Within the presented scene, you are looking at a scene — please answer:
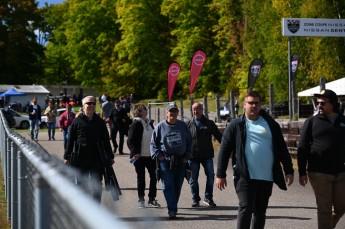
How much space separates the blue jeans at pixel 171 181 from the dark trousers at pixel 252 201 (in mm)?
3467

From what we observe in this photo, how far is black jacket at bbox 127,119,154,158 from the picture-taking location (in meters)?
13.1

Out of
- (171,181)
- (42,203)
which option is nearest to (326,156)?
(171,181)

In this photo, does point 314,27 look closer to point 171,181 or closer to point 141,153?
point 141,153

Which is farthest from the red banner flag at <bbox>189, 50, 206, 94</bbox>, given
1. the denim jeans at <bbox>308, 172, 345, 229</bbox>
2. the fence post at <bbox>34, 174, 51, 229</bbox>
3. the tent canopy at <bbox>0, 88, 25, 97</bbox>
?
the tent canopy at <bbox>0, 88, 25, 97</bbox>

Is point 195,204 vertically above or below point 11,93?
below

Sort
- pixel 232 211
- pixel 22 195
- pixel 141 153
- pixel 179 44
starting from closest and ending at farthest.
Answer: pixel 22 195, pixel 232 211, pixel 141 153, pixel 179 44

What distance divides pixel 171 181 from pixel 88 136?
1.58 meters

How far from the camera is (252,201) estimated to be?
813cm

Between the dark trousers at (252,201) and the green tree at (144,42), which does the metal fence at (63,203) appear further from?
the green tree at (144,42)

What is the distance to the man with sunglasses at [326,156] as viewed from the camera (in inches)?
344

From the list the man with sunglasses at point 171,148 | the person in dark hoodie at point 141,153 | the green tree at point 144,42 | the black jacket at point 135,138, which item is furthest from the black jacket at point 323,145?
the green tree at point 144,42

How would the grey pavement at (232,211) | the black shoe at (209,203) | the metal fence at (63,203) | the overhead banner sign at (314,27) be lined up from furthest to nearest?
the overhead banner sign at (314,27), the black shoe at (209,203), the grey pavement at (232,211), the metal fence at (63,203)

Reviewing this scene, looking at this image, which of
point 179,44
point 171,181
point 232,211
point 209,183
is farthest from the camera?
point 179,44

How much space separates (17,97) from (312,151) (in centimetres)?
7029
